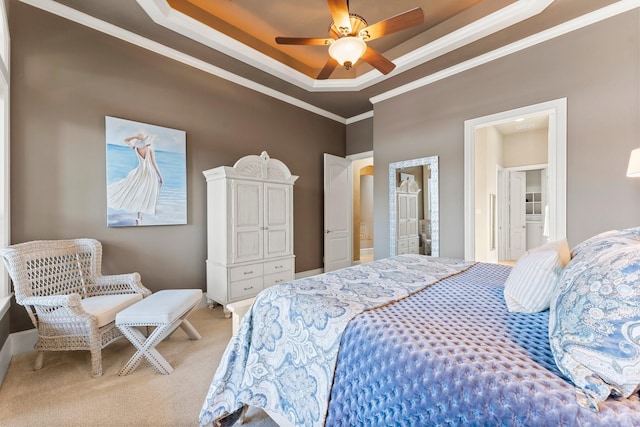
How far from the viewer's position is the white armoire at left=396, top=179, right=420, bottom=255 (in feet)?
13.2

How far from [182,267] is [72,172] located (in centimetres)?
138

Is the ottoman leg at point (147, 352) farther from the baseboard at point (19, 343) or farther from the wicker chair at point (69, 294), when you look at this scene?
the baseboard at point (19, 343)

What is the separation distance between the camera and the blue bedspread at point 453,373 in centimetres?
69

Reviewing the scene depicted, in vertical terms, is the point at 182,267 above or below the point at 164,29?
below

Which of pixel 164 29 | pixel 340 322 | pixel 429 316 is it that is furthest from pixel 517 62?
pixel 164 29

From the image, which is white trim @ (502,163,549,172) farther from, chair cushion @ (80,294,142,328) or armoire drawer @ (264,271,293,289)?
chair cushion @ (80,294,142,328)

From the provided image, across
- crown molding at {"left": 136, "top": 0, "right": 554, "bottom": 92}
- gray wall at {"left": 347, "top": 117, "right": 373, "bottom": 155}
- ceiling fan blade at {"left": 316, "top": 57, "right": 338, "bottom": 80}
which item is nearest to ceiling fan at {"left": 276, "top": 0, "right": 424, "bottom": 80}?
ceiling fan blade at {"left": 316, "top": 57, "right": 338, "bottom": 80}

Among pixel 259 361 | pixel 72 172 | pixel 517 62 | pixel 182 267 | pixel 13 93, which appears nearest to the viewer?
pixel 259 361

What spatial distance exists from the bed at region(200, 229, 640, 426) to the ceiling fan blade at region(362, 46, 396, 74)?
194cm

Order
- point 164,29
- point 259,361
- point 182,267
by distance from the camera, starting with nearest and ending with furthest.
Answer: point 259,361 → point 164,29 → point 182,267

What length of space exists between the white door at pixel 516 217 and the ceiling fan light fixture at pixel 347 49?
17.7ft

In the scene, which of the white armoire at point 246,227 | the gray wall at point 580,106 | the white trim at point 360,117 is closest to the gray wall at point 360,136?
the white trim at point 360,117

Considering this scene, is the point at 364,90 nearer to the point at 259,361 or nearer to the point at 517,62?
the point at 517,62

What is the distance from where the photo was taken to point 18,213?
232cm
